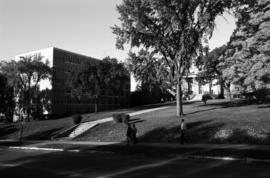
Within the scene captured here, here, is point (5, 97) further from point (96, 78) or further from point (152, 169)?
point (152, 169)

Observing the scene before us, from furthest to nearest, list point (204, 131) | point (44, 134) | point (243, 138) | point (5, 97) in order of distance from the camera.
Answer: point (5, 97) → point (44, 134) → point (204, 131) → point (243, 138)

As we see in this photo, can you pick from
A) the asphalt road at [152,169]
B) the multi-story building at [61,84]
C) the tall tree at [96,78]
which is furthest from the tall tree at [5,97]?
the asphalt road at [152,169]

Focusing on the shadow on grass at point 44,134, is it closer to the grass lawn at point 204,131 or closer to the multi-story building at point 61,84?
the grass lawn at point 204,131

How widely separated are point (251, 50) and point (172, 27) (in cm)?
863

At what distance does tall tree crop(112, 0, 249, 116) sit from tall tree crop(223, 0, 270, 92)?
121 inches

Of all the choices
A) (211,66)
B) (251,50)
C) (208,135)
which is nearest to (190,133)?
(208,135)

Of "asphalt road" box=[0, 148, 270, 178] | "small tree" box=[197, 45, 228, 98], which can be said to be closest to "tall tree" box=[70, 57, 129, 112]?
"small tree" box=[197, 45, 228, 98]

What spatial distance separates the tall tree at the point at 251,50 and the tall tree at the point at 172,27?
308 cm

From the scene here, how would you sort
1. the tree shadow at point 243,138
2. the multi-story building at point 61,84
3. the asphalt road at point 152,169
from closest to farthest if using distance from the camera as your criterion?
the asphalt road at point 152,169
the tree shadow at point 243,138
the multi-story building at point 61,84

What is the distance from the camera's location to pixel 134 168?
40.2 ft

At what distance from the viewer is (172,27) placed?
30281mm

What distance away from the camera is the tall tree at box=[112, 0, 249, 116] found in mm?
29031

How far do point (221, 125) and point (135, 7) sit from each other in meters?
14.4

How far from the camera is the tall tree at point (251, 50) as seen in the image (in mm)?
22594
